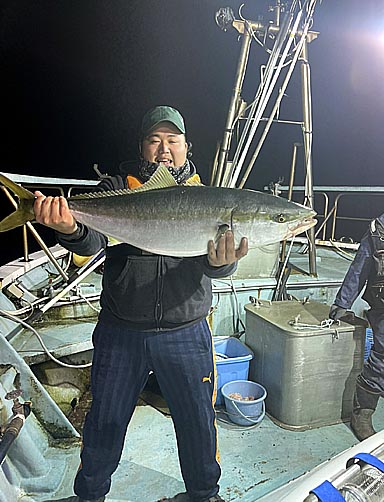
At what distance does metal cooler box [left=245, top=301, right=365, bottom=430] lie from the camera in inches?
111

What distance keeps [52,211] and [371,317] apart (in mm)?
2206

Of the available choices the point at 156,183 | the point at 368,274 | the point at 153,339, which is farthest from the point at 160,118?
the point at 368,274

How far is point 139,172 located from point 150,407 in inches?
74.6

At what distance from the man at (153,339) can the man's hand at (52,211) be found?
18 centimetres

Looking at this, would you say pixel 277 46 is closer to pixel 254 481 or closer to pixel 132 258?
pixel 132 258

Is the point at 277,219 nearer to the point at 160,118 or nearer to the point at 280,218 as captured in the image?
the point at 280,218

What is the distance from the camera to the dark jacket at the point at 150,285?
68.0 inches

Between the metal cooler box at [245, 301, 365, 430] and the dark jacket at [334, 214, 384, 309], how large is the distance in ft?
0.73

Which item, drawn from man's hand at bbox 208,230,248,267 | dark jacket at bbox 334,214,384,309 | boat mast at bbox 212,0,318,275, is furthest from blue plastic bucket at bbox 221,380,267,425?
boat mast at bbox 212,0,318,275

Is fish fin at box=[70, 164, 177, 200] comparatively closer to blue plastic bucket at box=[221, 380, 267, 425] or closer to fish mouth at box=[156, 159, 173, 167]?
fish mouth at box=[156, 159, 173, 167]

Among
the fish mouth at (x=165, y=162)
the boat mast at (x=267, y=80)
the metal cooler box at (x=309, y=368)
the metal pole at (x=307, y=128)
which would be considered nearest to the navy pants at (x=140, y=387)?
the fish mouth at (x=165, y=162)

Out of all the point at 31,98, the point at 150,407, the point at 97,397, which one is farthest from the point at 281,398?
the point at 31,98

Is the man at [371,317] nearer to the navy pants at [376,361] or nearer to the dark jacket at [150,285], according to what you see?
the navy pants at [376,361]

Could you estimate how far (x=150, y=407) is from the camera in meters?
3.05
